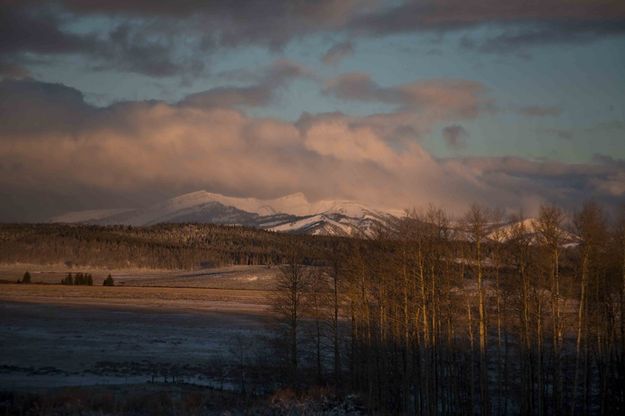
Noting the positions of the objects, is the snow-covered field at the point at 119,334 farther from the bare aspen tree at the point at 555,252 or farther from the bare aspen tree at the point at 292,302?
the bare aspen tree at the point at 555,252

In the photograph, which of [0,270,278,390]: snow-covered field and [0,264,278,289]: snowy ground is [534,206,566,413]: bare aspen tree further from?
[0,264,278,289]: snowy ground

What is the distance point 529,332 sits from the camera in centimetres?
3703

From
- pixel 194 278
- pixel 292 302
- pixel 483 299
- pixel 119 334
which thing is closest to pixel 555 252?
pixel 483 299

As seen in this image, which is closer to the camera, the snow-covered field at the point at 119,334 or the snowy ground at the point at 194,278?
the snow-covered field at the point at 119,334

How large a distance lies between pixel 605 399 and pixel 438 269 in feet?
38.2

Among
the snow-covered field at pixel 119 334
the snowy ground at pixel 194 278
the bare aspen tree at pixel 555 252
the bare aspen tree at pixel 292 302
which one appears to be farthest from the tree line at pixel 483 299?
the snowy ground at pixel 194 278

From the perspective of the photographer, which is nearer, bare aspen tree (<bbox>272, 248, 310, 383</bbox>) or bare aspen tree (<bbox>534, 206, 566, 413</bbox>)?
bare aspen tree (<bbox>534, 206, 566, 413</bbox>)

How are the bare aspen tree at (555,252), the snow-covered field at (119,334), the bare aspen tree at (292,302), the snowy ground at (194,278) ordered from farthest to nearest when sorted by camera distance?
the snowy ground at (194,278)
the bare aspen tree at (292,302)
the snow-covered field at (119,334)
the bare aspen tree at (555,252)

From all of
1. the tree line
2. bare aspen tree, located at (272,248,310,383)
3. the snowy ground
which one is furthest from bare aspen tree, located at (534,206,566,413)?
the snowy ground

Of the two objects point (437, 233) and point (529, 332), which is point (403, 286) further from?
point (529, 332)

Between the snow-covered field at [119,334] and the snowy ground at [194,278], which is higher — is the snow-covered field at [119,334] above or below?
below

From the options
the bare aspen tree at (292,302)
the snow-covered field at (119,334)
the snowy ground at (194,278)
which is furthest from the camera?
the snowy ground at (194,278)

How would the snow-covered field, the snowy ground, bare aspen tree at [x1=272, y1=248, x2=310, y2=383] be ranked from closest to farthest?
the snow-covered field, bare aspen tree at [x1=272, y1=248, x2=310, y2=383], the snowy ground

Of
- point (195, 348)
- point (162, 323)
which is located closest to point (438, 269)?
point (195, 348)
